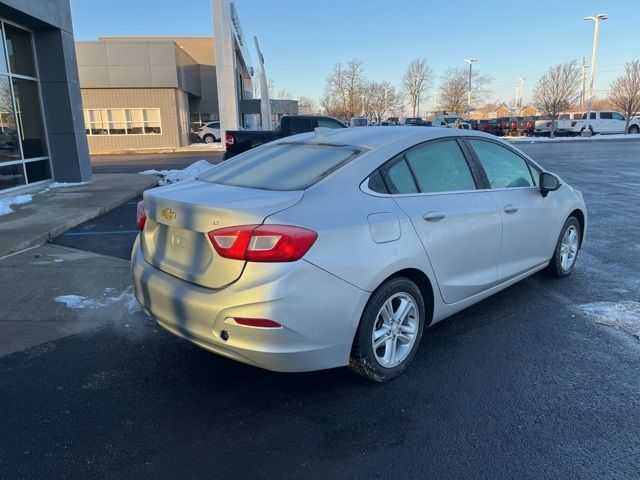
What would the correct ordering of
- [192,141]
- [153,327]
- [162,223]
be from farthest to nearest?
1. [192,141]
2. [153,327]
3. [162,223]

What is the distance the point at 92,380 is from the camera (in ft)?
11.1

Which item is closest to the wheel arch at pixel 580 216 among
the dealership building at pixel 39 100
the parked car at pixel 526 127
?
the dealership building at pixel 39 100

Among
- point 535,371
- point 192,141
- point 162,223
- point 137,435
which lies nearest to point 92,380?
point 137,435

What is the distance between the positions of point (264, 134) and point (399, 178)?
10.2m

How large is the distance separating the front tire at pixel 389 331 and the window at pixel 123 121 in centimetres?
3399

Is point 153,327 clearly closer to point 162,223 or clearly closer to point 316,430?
point 162,223

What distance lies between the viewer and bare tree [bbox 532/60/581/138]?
44.2 m

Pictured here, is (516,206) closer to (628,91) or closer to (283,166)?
(283,166)

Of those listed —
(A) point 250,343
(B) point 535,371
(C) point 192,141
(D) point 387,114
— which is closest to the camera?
(A) point 250,343

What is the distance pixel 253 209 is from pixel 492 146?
8.55ft

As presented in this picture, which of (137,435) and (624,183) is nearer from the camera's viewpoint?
(137,435)

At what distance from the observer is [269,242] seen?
268 centimetres

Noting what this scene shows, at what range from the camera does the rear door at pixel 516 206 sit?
4148 millimetres

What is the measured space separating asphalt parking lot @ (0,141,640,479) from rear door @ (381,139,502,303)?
550 millimetres
